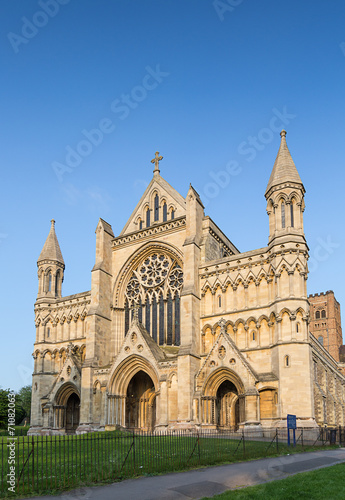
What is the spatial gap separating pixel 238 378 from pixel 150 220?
17.0 meters

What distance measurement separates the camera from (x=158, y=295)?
127 ft

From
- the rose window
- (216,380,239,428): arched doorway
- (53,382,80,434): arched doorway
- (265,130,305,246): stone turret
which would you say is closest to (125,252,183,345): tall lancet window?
the rose window

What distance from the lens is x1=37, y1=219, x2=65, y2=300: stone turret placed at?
44.7 metres

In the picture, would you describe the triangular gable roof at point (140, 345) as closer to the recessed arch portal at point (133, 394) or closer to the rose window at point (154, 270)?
the recessed arch portal at point (133, 394)

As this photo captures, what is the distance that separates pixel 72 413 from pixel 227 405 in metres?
13.8

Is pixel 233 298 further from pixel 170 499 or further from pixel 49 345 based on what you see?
pixel 170 499

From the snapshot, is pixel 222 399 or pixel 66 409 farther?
pixel 66 409

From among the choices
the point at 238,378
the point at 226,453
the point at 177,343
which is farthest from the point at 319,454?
the point at 177,343

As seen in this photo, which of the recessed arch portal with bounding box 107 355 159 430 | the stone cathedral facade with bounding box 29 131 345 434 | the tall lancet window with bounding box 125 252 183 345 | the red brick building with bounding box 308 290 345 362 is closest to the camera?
the stone cathedral facade with bounding box 29 131 345 434

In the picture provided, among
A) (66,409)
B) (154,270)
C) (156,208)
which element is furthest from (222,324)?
(66,409)

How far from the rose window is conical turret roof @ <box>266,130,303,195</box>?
10191 millimetres

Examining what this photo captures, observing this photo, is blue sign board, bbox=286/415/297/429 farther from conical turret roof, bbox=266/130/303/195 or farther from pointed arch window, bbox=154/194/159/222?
pointed arch window, bbox=154/194/159/222

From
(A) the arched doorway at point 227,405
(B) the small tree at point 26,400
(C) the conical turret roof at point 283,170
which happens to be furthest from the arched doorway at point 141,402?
(B) the small tree at point 26,400

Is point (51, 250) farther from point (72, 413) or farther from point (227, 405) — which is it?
point (227, 405)
